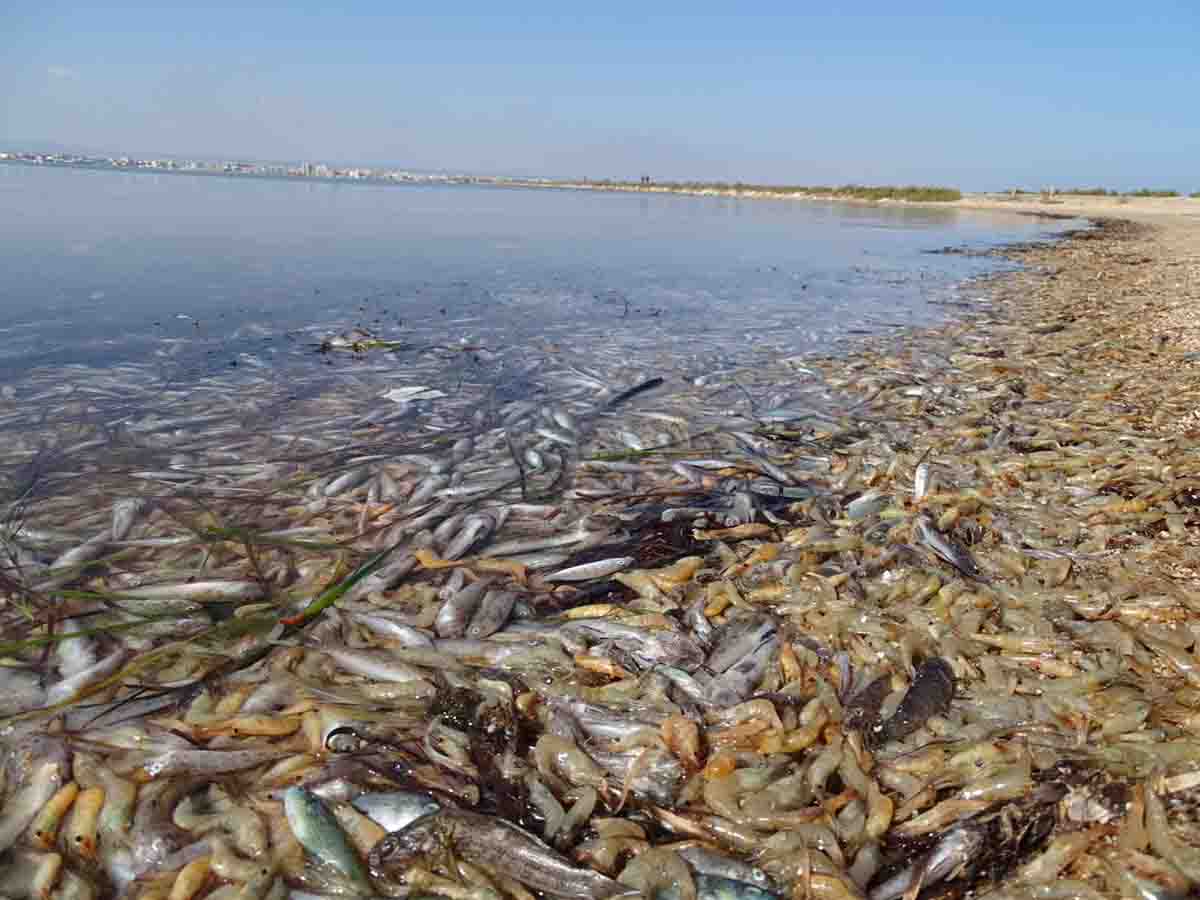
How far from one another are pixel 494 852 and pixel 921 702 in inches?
67.3

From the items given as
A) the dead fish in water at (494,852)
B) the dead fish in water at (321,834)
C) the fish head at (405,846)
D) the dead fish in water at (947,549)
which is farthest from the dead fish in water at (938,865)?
the dead fish in water at (947,549)

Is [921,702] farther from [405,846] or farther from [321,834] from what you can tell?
[321,834]

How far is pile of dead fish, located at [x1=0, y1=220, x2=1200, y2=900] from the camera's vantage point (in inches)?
87.4

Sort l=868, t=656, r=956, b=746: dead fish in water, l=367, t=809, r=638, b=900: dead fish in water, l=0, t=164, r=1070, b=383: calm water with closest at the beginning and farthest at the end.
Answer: l=367, t=809, r=638, b=900: dead fish in water, l=868, t=656, r=956, b=746: dead fish in water, l=0, t=164, r=1070, b=383: calm water

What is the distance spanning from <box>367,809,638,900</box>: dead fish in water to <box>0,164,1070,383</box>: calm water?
637 centimetres

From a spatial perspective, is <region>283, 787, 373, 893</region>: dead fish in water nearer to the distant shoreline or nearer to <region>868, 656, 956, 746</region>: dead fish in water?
<region>868, 656, 956, 746</region>: dead fish in water

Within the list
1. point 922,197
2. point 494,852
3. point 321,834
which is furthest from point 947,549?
point 922,197

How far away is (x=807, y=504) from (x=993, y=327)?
852 centimetres

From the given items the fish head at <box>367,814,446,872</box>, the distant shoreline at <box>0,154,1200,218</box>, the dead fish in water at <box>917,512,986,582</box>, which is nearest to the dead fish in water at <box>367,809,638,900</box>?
the fish head at <box>367,814,446,872</box>

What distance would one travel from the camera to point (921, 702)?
2.89m

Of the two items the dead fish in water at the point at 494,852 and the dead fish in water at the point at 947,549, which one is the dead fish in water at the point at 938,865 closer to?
the dead fish in water at the point at 494,852

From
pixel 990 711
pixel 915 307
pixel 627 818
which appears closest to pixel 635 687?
pixel 627 818

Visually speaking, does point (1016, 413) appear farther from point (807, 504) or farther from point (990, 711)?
point (990, 711)

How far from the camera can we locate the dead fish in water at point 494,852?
2.12m
